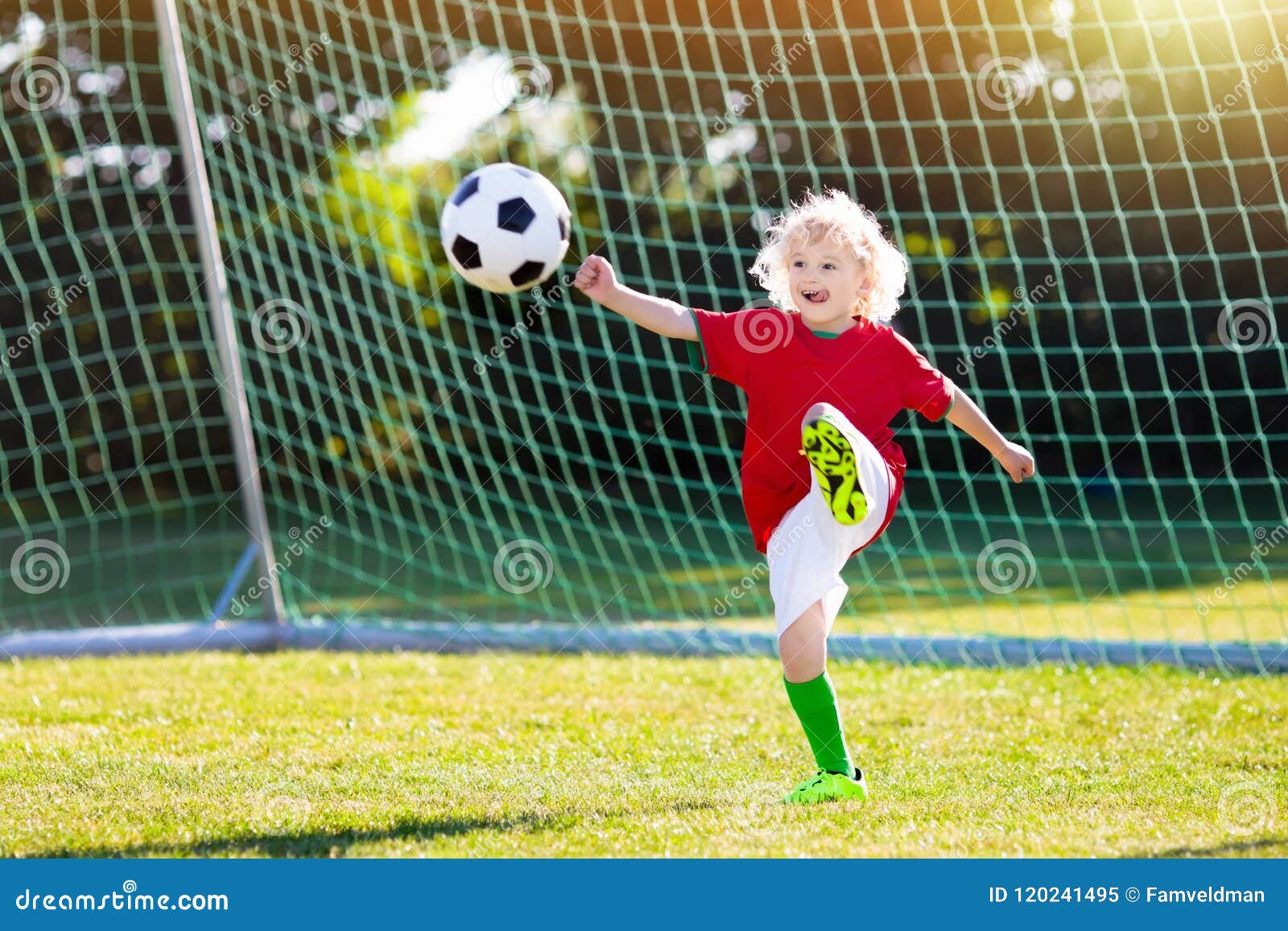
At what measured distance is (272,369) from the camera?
1157 cm

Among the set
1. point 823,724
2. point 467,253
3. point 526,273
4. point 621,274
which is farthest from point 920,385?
point 621,274

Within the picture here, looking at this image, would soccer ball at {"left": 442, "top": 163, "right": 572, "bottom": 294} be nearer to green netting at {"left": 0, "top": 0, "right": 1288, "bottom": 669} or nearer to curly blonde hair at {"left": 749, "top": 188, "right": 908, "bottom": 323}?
curly blonde hair at {"left": 749, "top": 188, "right": 908, "bottom": 323}

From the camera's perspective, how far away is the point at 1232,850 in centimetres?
269

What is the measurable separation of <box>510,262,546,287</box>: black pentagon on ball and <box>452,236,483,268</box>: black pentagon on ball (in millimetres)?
83

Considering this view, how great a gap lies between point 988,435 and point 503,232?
48.6 inches

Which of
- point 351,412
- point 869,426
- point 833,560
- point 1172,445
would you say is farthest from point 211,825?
point 1172,445

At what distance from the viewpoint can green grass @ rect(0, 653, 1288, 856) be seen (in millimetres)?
2768

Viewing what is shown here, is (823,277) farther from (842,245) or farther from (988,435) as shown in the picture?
(988,435)

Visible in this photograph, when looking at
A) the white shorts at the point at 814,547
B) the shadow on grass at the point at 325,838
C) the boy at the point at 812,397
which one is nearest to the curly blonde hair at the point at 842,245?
the boy at the point at 812,397

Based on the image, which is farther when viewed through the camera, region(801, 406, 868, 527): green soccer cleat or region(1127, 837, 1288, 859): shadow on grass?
region(801, 406, 868, 527): green soccer cleat

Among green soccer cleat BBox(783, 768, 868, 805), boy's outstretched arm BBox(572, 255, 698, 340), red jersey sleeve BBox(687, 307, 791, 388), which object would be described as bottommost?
green soccer cleat BBox(783, 768, 868, 805)

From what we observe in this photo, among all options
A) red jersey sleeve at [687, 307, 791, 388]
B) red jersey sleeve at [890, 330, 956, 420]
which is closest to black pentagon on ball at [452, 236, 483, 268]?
red jersey sleeve at [687, 307, 791, 388]

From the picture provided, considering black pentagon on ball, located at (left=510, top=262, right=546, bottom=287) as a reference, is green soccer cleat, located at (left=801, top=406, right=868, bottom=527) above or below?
below

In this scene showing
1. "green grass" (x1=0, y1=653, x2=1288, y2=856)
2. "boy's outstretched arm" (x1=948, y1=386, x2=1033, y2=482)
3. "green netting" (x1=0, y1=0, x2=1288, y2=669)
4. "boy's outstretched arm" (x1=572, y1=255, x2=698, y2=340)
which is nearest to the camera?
"green grass" (x1=0, y1=653, x2=1288, y2=856)
